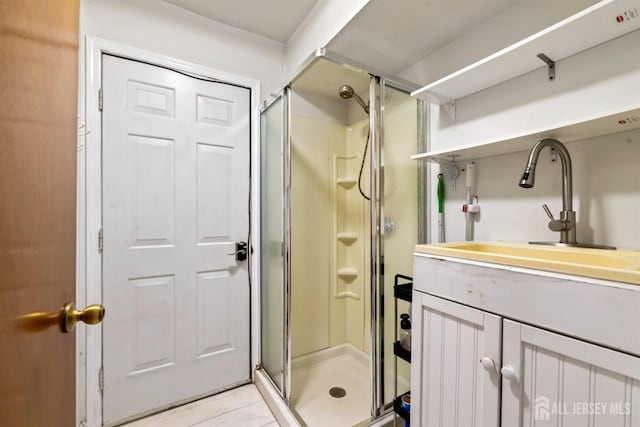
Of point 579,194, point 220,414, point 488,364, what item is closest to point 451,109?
point 579,194

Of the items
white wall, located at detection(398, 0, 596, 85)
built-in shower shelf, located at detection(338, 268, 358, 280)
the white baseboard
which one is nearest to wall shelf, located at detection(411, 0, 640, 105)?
white wall, located at detection(398, 0, 596, 85)

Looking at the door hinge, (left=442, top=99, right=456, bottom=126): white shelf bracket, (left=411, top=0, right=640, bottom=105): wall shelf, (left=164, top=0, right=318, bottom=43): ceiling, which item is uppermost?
(left=164, top=0, right=318, bottom=43): ceiling

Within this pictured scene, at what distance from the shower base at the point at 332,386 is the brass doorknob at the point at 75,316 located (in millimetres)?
1324

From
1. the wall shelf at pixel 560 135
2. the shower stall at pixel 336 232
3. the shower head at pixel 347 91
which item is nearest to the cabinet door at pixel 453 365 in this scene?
the shower stall at pixel 336 232

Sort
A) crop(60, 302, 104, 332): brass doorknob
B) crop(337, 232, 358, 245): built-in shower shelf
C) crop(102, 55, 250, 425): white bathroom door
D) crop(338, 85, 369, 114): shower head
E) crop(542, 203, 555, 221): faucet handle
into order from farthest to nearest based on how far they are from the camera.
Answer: crop(337, 232, 358, 245): built-in shower shelf < crop(338, 85, 369, 114): shower head < crop(102, 55, 250, 425): white bathroom door < crop(542, 203, 555, 221): faucet handle < crop(60, 302, 104, 332): brass doorknob

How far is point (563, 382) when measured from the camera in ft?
2.29

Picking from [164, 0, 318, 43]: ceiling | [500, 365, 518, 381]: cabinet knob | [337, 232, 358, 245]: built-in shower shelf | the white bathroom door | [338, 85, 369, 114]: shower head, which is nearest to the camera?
[500, 365, 518, 381]: cabinet knob

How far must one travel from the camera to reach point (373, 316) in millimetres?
1384

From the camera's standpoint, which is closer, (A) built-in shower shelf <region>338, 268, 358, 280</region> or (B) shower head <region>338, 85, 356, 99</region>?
(B) shower head <region>338, 85, 356, 99</region>

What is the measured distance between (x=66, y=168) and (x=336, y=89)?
5.77ft

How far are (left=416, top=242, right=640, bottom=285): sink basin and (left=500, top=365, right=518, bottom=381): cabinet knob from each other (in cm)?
29

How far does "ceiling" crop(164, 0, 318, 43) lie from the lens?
1.63m

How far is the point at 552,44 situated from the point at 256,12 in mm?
1542

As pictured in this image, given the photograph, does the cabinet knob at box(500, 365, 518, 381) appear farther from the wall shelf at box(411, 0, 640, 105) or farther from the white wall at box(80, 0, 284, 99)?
the white wall at box(80, 0, 284, 99)
